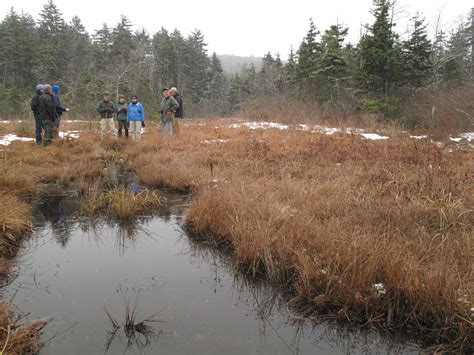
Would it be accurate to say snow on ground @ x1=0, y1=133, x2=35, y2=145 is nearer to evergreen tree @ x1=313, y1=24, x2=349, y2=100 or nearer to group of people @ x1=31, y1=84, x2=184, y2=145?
group of people @ x1=31, y1=84, x2=184, y2=145

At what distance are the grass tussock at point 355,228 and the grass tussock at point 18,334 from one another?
196 cm

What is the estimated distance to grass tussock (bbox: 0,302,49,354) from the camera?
7.79 feet

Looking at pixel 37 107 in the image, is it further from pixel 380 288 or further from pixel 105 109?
pixel 380 288

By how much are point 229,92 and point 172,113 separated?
1498 inches

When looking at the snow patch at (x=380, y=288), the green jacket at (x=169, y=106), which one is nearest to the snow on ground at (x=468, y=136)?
the green jacket at (x=169, y=106)

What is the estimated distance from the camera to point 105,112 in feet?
37.0

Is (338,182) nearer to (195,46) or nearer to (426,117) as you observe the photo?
(426,117)

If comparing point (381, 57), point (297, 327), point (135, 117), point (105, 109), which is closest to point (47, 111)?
point (105, 109)

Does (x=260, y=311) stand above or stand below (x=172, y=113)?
below

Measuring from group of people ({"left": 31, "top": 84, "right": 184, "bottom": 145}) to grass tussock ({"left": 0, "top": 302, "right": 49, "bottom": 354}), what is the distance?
7.98 meters

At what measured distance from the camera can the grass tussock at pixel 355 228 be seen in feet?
9.25

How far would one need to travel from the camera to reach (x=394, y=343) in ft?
8.70

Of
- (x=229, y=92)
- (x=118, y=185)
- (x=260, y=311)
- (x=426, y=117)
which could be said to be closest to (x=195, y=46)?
(x=229, y=92)

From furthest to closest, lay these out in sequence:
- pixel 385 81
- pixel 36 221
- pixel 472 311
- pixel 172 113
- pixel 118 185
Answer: pixel 385 81, pixel 172 113, pixel 118 185, pixel 36 221, pixel 472 311
